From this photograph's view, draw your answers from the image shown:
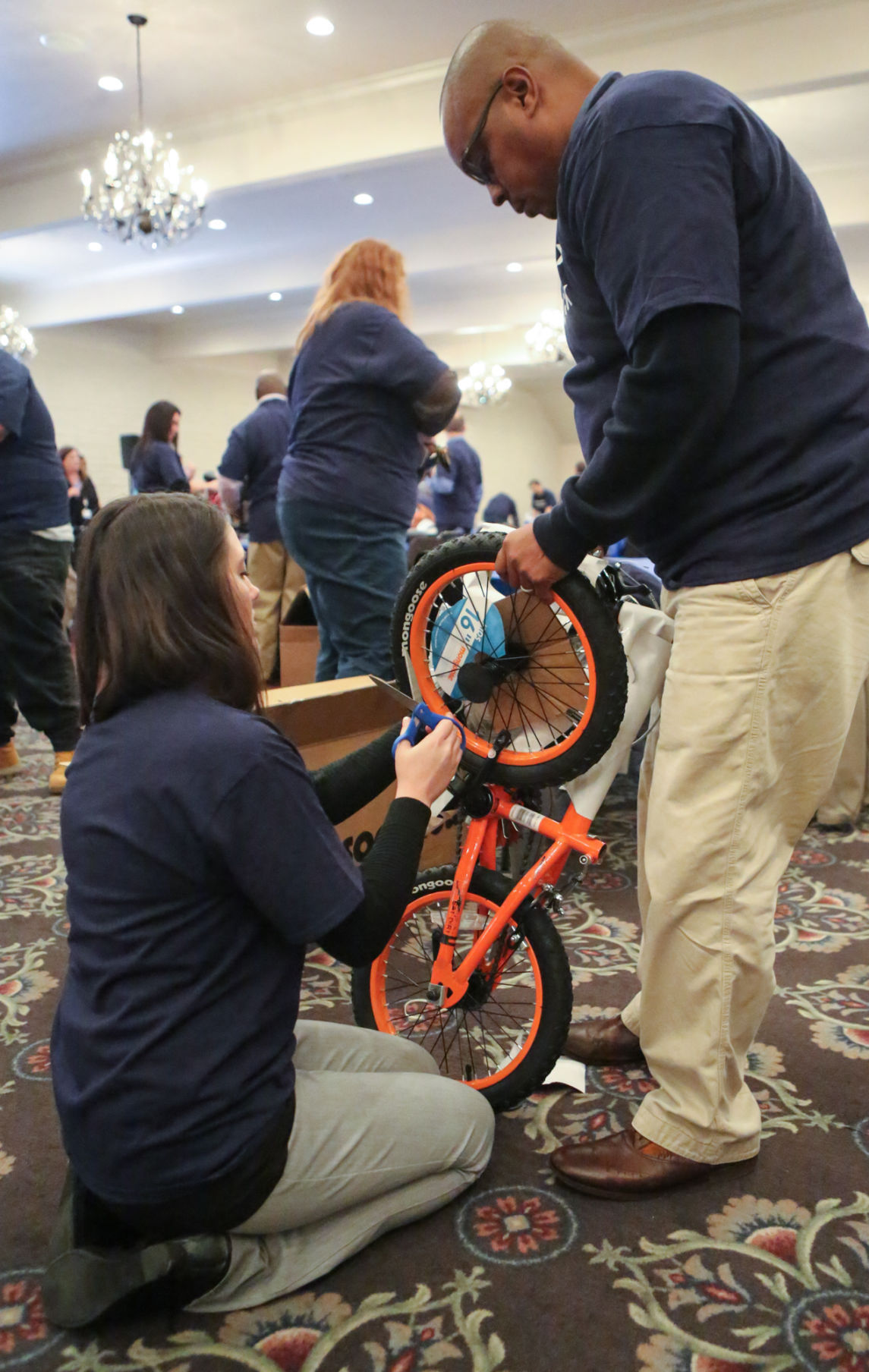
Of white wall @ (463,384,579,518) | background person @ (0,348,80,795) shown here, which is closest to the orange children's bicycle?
background person @ (0,348,80,795)

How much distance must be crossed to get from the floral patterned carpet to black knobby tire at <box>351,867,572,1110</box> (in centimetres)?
9

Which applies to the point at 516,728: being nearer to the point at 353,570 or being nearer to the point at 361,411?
the point at 353,570

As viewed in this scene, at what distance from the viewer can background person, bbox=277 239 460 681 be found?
85.1 inches

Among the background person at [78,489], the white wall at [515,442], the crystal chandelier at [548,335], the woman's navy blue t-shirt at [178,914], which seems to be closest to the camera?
the woman's navy blue t-shirt at [178,914]

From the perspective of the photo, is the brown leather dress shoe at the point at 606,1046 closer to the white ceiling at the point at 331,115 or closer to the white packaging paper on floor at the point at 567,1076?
the white packaging paper on floor at the point at 567,1076

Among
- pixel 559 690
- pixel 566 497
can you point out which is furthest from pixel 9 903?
pixel 566 497

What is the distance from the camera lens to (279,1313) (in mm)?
996

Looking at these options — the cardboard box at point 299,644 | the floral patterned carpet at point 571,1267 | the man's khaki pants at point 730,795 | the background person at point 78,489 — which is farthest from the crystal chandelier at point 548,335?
the man's khaki pants at point 730,795

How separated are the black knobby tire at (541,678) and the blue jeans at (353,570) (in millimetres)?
917

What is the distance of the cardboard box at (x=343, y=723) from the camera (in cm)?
183

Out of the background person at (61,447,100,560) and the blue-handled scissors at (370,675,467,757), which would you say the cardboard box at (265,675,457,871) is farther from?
the background person at (61,447,100,560)

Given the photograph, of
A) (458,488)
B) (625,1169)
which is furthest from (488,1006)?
(458,488)

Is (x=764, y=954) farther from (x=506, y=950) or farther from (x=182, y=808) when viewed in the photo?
(x=182, y=808)

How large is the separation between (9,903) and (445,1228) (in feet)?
4.83
